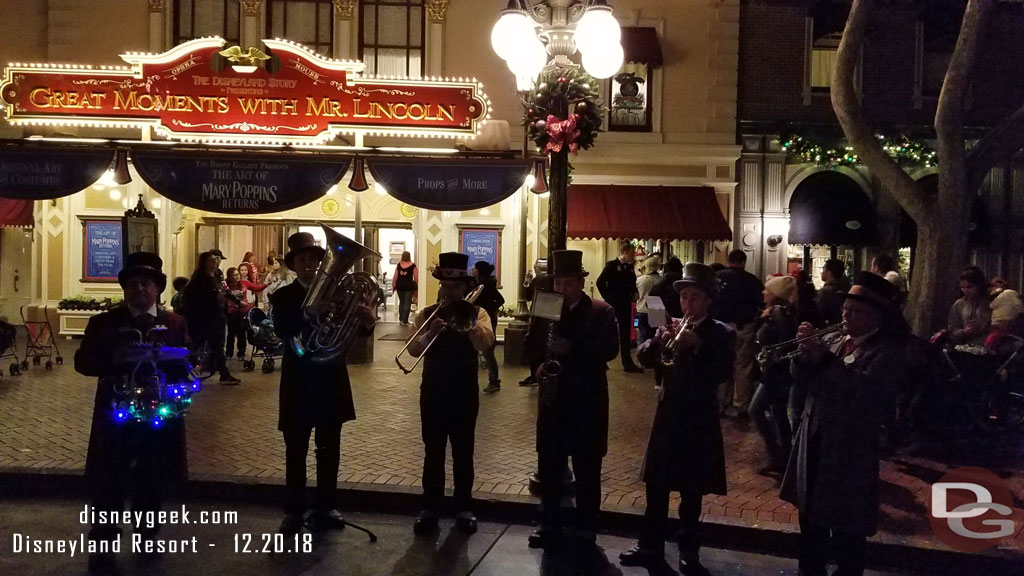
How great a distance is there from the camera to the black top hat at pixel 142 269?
189 inches

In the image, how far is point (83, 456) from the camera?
22.2 ft

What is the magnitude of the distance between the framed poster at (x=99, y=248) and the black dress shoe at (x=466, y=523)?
1199cm

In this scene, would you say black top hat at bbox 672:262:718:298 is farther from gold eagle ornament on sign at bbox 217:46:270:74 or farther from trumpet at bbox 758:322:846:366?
gold eagle ornament on sign at bbox 217:46:270:74

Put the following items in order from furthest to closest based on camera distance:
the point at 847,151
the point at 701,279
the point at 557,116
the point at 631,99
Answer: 1. the point at 631,99
2. the point at 847,151
3. the point at 557,116
4. the point at 701,279

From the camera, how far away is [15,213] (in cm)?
1507

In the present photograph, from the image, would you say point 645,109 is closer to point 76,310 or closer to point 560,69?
point 560,69

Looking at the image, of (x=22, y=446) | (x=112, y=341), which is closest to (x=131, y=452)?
(x=112, y=341)

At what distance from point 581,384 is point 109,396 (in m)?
2.93

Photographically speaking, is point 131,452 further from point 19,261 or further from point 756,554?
point 19,261

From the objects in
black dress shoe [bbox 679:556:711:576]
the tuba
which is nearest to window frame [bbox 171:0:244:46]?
the tuba

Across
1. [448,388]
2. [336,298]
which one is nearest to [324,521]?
[448,388]

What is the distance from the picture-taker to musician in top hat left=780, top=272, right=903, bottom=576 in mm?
4082

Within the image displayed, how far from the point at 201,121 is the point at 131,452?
8.21 m

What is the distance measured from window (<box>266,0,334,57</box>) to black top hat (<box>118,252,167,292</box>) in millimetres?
11998
